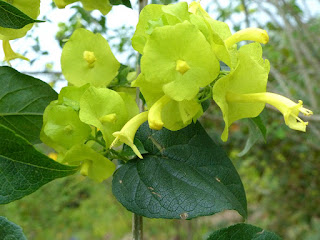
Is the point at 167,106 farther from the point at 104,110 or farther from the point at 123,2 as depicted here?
the point at 123,2

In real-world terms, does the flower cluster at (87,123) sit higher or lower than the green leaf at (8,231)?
higher

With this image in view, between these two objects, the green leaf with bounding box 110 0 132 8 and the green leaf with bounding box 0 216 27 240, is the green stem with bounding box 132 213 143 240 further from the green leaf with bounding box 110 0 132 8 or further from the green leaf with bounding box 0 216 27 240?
the green leaf with bounding box 110 0 132 8

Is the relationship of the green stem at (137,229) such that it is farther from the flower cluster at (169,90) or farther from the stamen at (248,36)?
the stamen at (248,36)

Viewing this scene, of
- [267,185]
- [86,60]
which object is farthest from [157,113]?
[267,185]

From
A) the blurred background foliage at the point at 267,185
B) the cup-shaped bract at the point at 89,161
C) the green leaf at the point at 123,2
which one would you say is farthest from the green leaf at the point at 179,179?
the blurred background foliage at the point at 267,185

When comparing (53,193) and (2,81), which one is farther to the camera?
(53,193)

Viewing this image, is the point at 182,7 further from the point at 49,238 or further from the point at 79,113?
the point at 49,238

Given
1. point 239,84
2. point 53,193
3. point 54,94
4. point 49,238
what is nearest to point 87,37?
point 54,94
